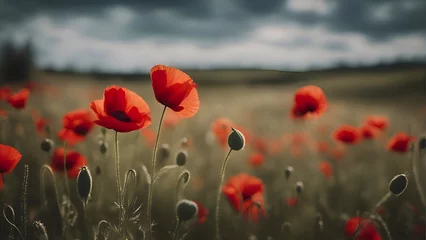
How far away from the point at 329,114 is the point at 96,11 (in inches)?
196

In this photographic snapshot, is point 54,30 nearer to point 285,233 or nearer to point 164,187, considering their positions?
point 164,187

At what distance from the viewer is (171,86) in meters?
1.03

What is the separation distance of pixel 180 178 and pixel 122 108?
299 millimetres

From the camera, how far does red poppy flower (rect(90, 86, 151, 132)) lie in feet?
3.15

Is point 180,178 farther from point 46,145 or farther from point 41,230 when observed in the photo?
point 46,145

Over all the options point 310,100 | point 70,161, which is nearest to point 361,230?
point 310,100

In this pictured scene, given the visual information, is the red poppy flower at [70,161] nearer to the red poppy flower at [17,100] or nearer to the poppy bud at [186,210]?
the red poppy flower at [17,100]

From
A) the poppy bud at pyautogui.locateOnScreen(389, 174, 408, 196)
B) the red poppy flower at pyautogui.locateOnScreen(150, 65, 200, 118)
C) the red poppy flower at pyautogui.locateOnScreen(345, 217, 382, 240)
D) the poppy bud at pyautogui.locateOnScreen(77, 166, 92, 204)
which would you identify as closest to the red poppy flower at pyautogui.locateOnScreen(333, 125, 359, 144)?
the red poppy flower at pyautogui.locateOnScreen(345, 217, 382, 240)

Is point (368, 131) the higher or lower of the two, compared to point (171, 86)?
lower

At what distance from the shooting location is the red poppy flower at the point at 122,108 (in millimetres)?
960

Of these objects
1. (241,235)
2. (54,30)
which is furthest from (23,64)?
(241,235)

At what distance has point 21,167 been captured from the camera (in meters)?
2.02

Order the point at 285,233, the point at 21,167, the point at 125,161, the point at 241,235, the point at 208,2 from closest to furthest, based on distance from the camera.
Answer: the point at 285,233
the point at 241,235
the point at 21,167
the point at 208,2
the point at 125,161

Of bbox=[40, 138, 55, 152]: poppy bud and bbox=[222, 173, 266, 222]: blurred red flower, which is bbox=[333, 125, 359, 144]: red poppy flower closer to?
bbox=[222, 173, 266, 222]: blurred red flower
